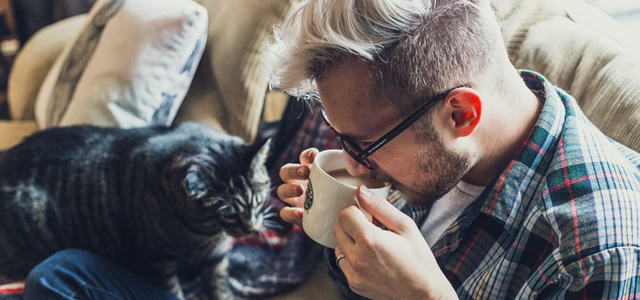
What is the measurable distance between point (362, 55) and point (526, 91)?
1.05ft

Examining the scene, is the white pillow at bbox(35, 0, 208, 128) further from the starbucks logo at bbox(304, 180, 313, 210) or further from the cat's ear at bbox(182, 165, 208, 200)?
the starbucks logo at bbox(304, 180, 313, 210)

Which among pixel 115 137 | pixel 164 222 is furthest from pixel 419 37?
pixel 115 137

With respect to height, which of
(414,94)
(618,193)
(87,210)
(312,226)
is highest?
(414,94)

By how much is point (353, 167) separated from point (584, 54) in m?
0.56

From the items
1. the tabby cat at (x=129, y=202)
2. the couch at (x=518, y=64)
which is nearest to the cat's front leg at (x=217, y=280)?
the tabby cat at (x=129, y=202)

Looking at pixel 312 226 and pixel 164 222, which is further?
pixel 164 222

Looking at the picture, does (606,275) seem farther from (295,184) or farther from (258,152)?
(258,152)

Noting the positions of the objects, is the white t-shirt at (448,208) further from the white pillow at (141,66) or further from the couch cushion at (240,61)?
the white pillow at (141,66)

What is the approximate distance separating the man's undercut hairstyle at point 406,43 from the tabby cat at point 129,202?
52cm

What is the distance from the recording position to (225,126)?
1545mm

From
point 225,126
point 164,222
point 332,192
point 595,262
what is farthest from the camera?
point 225,126

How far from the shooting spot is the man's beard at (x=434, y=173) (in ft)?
2.73

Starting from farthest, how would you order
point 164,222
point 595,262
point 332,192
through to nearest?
point 164,222 < point 332,192 < point 595,262

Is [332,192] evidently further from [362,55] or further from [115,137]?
[115,137]
